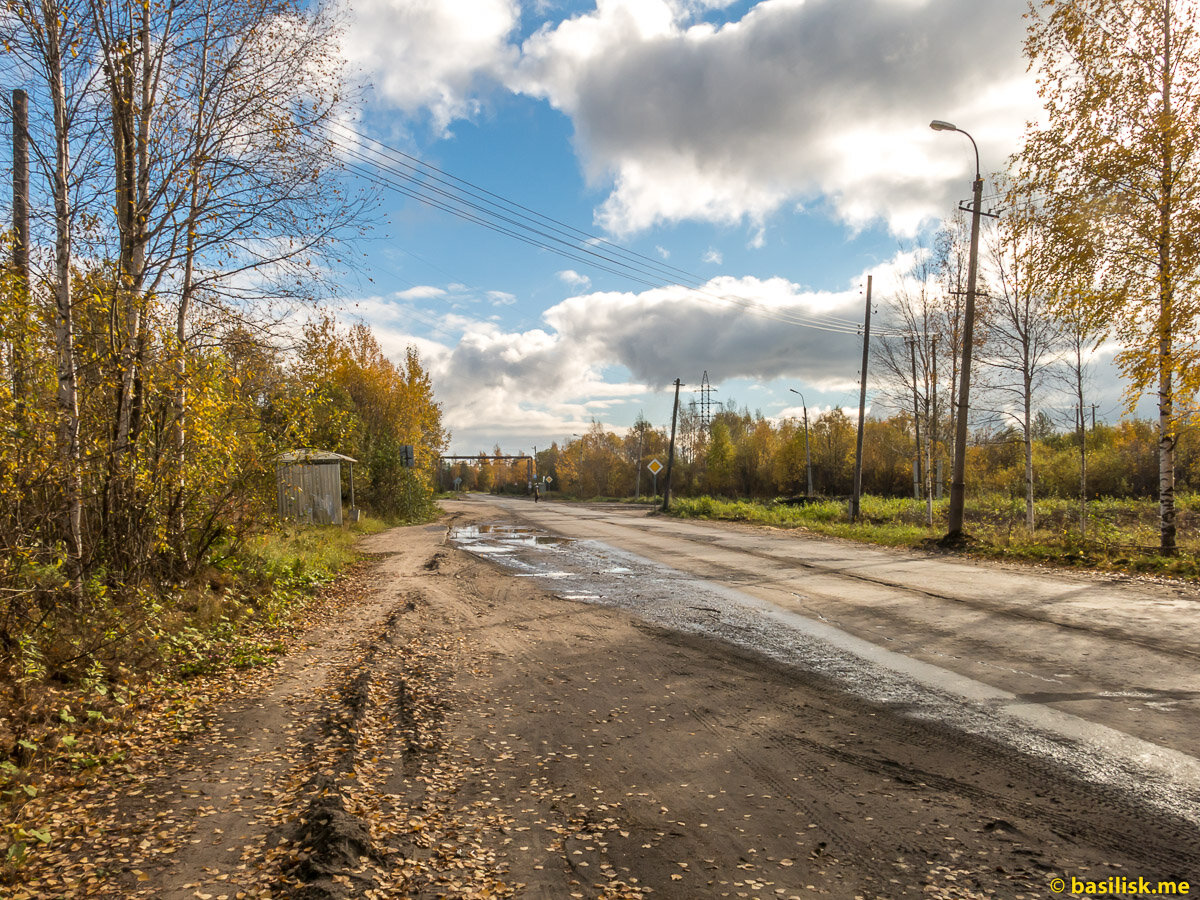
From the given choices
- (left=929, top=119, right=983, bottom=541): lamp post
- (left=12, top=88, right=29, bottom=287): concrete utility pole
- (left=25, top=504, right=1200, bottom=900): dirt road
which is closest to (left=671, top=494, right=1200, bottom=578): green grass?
(left=929, top=119, right=983, bottom=541): lamp post

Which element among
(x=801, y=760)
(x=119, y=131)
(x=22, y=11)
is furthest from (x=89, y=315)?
(x=801, y=760)

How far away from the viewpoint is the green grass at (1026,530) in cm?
1291

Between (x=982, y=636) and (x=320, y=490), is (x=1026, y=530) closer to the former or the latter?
(x=982, y=636)

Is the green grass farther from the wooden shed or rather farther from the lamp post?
the wooden shed

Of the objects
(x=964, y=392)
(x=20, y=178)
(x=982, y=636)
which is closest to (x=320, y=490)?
(x=20, y=178)

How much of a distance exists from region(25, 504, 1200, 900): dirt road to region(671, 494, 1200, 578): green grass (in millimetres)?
10191

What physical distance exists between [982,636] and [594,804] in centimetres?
578

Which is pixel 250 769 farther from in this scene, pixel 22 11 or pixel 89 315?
pixel 22 11

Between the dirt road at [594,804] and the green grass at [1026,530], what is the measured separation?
1019 cm

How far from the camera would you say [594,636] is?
8281 mm

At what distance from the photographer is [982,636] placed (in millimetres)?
7738

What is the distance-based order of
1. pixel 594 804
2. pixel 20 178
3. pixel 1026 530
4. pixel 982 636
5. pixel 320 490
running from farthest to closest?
pixel 320 490 < pixel 1026 530 < pixel 982 636 < pixel 20 178 < pixel 594 804

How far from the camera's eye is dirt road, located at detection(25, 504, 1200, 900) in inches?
128

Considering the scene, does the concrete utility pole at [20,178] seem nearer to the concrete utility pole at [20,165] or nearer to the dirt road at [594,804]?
the concrete utility pole at [20,165]
